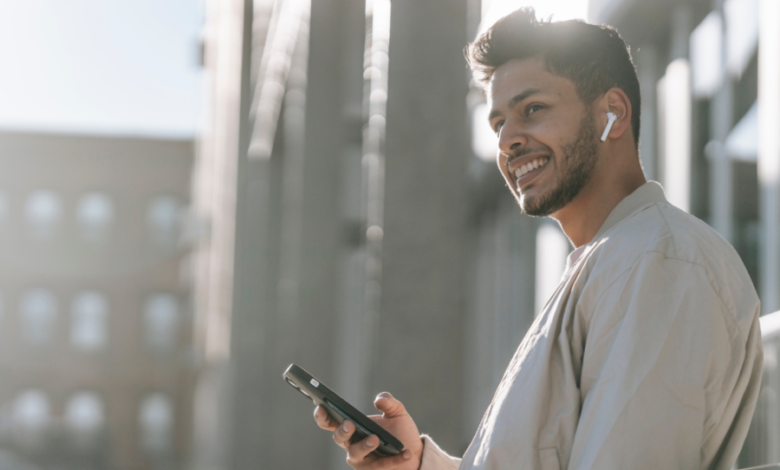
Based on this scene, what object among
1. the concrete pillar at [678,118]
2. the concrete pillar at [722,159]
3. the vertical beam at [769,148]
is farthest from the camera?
the concrete pillar at [678,118]

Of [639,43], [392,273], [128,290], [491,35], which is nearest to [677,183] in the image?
[639,43]

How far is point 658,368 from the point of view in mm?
1528

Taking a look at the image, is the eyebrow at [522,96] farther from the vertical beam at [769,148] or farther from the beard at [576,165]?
the vertical beam at [769,148]

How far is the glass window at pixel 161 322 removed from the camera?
130ft

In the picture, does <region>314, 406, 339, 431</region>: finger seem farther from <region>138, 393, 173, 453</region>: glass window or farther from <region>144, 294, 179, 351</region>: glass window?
<region>138, 393, 173, 453</region>: glass window

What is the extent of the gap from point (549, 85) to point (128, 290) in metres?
40.3

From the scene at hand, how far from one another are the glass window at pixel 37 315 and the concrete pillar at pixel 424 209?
1540 inches

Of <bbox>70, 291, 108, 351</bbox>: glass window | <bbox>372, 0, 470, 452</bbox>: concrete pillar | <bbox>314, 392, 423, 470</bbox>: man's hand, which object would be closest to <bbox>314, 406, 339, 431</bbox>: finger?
<bbox>314, 392, 423, 470</bbox>: man's hand

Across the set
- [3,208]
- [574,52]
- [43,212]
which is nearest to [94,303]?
[43,212]

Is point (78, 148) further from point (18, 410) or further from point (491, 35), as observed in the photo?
point (491, 35)

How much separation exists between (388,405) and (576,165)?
96 cm

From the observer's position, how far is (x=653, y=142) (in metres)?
5.25

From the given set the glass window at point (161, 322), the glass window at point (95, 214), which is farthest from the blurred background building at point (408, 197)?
the glass window at point (95, 214)

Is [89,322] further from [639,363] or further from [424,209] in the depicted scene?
[639,363]
